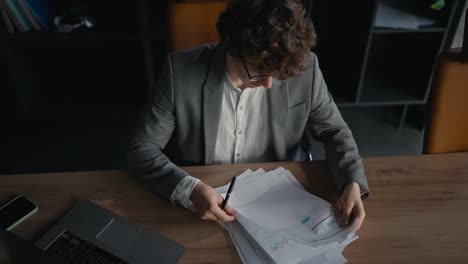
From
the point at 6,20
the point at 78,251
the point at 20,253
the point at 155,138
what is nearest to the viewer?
the point at 20,253

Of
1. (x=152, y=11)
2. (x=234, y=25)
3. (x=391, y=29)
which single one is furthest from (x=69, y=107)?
(x=391, y=29)

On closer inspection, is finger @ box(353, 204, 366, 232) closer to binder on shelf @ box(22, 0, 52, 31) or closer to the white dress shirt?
the white dress shirt

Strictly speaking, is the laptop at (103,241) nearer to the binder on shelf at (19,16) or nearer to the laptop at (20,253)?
the laptop at (20,253)

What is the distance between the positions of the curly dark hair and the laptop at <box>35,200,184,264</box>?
1.71 feet

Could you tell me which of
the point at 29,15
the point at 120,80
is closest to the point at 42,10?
the point at 29,15

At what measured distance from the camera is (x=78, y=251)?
0.97 meters

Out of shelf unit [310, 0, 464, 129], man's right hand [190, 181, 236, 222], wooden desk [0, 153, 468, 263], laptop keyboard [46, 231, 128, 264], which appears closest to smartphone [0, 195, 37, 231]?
wooden desk [0, 153, 468, 263]

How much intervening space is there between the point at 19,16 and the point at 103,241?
1.72 m

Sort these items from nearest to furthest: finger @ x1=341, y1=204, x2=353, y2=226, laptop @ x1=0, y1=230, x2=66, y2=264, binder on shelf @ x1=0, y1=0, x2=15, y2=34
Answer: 1. laptop @ x1=0, y1=230, x2=66, y2=264
2. finger @ x1=341, y1=204, x2=353, y2=226
3. binder on shelf @ x1=0, y1=0, x2=15, y2=34

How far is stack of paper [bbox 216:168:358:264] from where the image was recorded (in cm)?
97

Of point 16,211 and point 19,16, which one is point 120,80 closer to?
point 19,16

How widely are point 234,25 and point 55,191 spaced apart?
68 centimetres

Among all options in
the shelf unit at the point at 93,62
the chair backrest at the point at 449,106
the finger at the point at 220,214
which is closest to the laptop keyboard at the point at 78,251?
the finger at the point at 220,214

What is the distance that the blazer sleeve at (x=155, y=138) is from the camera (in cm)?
114
